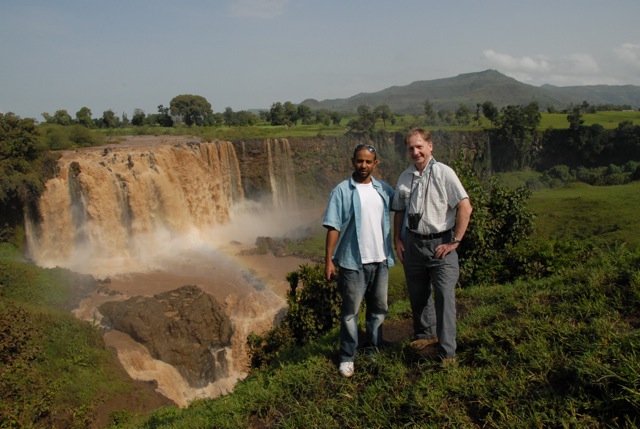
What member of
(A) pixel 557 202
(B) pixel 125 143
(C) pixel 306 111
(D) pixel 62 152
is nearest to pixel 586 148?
(A) pixel 557 202

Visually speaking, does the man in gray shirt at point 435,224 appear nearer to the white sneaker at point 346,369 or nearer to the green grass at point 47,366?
the white sneaker at point 346,369

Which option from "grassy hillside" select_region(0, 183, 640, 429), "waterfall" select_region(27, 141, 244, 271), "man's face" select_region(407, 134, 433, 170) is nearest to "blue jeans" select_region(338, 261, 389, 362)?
"grassy hillside" select_region(0, 183, 640, 429)

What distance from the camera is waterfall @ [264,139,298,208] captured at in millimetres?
31109

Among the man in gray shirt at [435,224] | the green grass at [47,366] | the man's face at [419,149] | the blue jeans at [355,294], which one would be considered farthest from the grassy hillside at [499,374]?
the green grass at [47,366]

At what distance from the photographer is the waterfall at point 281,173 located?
102ft

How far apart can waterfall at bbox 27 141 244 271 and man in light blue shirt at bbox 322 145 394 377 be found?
1950 cm

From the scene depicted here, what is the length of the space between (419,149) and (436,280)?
105cm

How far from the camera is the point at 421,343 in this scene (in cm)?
380

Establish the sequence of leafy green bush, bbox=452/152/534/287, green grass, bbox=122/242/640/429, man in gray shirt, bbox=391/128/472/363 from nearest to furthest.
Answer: green grass, bbox=122/242/640/429
man in gray shirt, bbox=391/128/472/363
leafy green bush, bbox=452/152/534/287

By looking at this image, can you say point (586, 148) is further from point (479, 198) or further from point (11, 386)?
point (11, 386)

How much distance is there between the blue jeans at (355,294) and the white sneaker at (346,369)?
0.12 feet

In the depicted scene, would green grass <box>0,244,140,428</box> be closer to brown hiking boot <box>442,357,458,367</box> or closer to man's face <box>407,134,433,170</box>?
brown hiking boot <box>442,357,458,367</box>

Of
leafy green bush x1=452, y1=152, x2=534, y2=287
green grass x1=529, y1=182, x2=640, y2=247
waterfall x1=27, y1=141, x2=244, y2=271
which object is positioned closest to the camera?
leafy green bush x1=452, y1=152, x2=534, y2=287

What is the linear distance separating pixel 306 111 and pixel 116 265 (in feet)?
115
